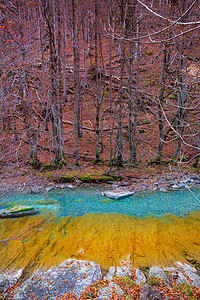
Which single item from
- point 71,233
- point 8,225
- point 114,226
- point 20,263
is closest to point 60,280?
point 20,263

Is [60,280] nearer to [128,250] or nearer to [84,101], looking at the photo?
[128,250]

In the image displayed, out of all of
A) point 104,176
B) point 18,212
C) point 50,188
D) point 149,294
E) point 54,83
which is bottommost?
point 50,188

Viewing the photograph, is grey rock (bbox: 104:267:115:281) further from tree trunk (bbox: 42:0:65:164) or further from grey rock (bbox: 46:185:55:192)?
grey rock (bbox: 46:185:55:192)

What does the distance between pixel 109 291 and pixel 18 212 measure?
4263mm

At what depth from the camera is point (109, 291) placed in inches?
133

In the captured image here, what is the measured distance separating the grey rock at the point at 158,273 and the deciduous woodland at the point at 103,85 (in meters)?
2.66

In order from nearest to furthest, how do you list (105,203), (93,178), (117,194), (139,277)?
1. (139,277)
2. (105,203)
3. (117,194)
4. (93,178)

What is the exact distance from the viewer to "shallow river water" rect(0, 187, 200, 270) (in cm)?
441

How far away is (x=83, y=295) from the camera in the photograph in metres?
3.29

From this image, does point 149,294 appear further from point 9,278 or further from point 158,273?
point 9,278

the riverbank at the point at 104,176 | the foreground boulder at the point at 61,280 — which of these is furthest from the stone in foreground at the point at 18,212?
the foreground boulder at the point at 61,280

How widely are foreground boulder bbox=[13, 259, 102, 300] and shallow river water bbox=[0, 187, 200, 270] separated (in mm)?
289

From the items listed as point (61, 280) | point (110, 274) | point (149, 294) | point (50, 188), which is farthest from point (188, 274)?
point (50, 188)

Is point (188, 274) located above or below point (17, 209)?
above
